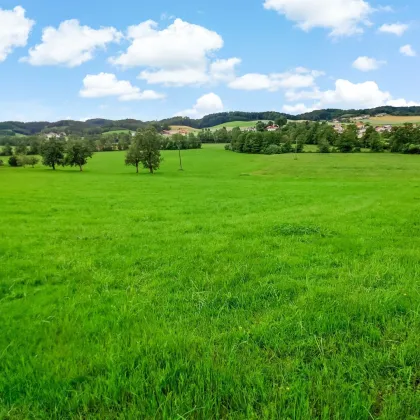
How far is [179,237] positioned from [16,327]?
504 centimetres

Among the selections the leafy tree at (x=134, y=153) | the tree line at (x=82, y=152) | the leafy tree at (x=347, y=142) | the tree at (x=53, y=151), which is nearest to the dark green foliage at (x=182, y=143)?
the tree line at (x=82, y=152)

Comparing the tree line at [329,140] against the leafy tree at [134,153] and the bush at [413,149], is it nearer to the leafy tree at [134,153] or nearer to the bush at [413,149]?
the bush at [413,149]

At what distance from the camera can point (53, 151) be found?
269 feet

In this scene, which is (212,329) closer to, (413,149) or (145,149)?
(145,149)

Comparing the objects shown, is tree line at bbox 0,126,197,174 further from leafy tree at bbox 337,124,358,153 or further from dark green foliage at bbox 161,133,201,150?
leafy tree at bbox 337,124,358,153

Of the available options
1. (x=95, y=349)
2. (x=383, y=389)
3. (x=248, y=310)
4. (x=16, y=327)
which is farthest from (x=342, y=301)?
(x=16, y=327)

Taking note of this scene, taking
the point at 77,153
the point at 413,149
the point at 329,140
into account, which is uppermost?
the point at 329,140

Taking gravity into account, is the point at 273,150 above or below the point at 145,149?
above

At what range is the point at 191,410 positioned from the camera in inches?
98.4

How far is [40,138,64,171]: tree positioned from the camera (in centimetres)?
8162

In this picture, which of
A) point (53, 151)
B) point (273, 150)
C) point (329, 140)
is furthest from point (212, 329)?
point (329, 140)

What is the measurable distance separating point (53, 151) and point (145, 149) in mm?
29314

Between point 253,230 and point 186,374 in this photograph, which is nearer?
point 186,374

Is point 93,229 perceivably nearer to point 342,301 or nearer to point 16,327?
point 16,327
